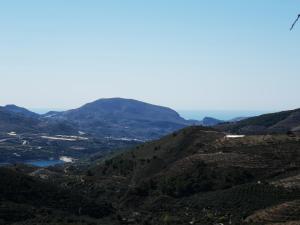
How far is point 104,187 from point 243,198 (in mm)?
33040

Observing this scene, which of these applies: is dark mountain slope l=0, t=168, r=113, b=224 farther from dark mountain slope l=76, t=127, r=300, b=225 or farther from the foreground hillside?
dark mountain slope l=76, t=127, r=300, b=225

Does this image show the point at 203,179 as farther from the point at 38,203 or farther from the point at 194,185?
the point at 38,203

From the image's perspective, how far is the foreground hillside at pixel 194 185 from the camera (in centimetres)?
6631

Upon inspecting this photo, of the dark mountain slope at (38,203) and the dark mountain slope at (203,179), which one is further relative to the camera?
the dark mountain slope at (203,179)

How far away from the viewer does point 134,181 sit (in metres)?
104

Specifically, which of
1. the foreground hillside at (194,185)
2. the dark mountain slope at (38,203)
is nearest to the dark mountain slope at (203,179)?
the foreground hillside at (194,185)

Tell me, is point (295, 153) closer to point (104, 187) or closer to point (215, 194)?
point (215, 194)

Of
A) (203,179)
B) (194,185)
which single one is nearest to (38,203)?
(194,185)

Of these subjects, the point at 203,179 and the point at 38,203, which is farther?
the point at 203,179

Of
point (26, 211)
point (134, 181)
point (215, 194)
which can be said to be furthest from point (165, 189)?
point (26, 211)

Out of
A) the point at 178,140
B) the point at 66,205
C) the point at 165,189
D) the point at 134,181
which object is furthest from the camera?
the point at 178,140

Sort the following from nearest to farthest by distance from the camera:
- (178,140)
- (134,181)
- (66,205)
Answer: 1. (66,205)
2. (134,181)
3. (178,140)

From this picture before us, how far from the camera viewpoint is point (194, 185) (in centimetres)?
8612

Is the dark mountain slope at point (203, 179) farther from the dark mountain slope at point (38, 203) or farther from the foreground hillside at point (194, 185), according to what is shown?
the dark mountain slope at point (38, 203)
